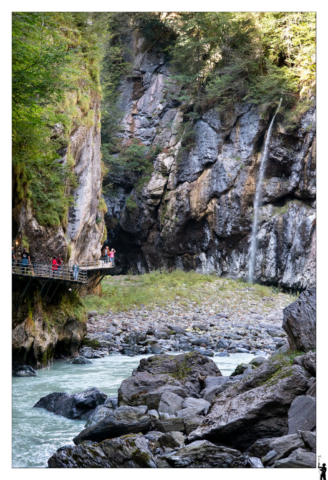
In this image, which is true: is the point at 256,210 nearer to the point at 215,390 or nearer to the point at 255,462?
the point at 215,390

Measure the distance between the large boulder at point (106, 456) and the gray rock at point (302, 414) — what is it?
5.22 feet

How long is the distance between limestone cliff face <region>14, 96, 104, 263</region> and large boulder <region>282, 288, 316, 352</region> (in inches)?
294

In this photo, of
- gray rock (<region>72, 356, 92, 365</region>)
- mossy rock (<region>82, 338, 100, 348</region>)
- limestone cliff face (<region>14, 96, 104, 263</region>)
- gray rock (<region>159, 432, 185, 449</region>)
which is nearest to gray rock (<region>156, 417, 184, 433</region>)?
gray rock (<region>159, 432, 185, 449</region>)

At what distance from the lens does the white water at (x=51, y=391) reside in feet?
16.6

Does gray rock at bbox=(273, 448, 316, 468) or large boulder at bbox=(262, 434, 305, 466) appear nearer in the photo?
gray rock at bbox=(273, 448, 316, 468)

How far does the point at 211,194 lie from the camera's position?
26922mm

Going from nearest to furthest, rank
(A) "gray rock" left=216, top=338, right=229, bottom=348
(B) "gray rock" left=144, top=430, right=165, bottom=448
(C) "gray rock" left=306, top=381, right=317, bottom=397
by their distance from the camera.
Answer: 1. (C) "gray rock" left=306, top=381, right=317, bottom=397
2. (B) "gray rock" left=144, top=430, right=165, bottom=448
3. (A) "gray rock" left=216, top=338, right=229, bottom=348

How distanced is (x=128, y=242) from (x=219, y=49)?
15314 millimetres

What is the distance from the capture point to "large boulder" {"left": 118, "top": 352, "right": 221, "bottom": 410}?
21.4ft

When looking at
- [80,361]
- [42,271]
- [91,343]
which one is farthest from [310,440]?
[91,343]

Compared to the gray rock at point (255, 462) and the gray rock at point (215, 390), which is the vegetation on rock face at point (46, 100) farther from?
the gray rock at point (255, 462)

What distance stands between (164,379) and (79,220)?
11.3 metres

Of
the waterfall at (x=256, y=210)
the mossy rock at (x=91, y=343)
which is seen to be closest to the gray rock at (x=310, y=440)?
the mossy rock at (x=91, y=343)

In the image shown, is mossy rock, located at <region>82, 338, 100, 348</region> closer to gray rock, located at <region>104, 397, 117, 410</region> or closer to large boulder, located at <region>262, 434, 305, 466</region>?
gray rock, located at <region>104, 397, 117, 410</region>
